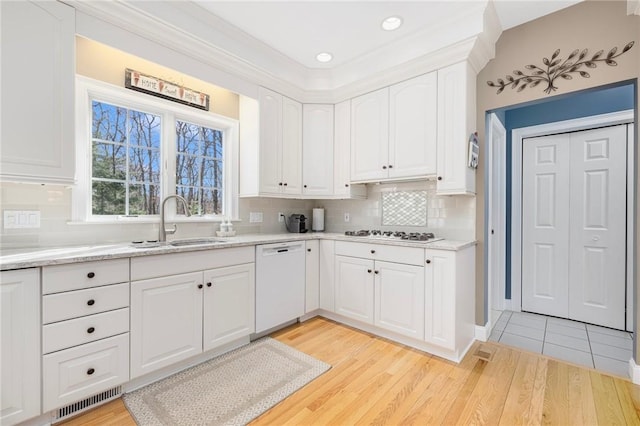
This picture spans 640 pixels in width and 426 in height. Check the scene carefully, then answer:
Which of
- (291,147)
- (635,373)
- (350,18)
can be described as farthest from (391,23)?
(635,373)

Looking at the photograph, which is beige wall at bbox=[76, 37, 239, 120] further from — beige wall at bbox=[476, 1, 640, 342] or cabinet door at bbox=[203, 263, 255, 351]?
beige wall at bbox=[476, 1, 640, 342]

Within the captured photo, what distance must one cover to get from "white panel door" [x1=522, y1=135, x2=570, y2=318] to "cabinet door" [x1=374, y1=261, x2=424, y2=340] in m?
1.87

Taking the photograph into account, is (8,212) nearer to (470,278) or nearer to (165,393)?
(165,393)

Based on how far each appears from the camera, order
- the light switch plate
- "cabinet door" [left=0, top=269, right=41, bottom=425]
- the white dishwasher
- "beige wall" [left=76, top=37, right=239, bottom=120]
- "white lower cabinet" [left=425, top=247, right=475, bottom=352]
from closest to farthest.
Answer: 1. "cabinet door" [left=0, top=269, right=41, bottom=425]
2. the light switch plate
3. "beige wall" [left=76, top=37, right=239, bottom=120]
4. "white lower cabinet" [left=425, top=247, right=475, bottom=352]
5. the white dishwasher

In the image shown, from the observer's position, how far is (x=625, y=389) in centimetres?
186

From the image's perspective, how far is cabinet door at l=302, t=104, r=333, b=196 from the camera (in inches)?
129

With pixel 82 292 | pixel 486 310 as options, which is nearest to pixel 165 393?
pixel 82 292

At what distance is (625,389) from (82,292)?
3.40 metres

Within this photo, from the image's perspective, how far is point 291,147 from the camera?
3156mm

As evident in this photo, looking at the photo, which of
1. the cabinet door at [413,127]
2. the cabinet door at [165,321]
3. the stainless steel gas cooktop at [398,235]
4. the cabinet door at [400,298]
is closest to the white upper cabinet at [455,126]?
the cabinet door at [413,127]

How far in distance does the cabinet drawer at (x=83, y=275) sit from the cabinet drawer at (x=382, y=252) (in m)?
1.81

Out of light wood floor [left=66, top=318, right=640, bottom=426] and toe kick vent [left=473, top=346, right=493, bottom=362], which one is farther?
toe kick vent [left=473, top=346, right=493, bottom=362]

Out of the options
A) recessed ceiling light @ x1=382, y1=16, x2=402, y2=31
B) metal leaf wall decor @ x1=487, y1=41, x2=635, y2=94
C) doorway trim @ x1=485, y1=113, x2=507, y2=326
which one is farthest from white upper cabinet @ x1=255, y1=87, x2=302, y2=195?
doorway trim @ x1=485, y1=113, x2=507, y2=326

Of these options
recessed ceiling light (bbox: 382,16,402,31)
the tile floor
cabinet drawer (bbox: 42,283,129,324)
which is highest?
recessed ceiling light (bbox: 382,16,402,31)
